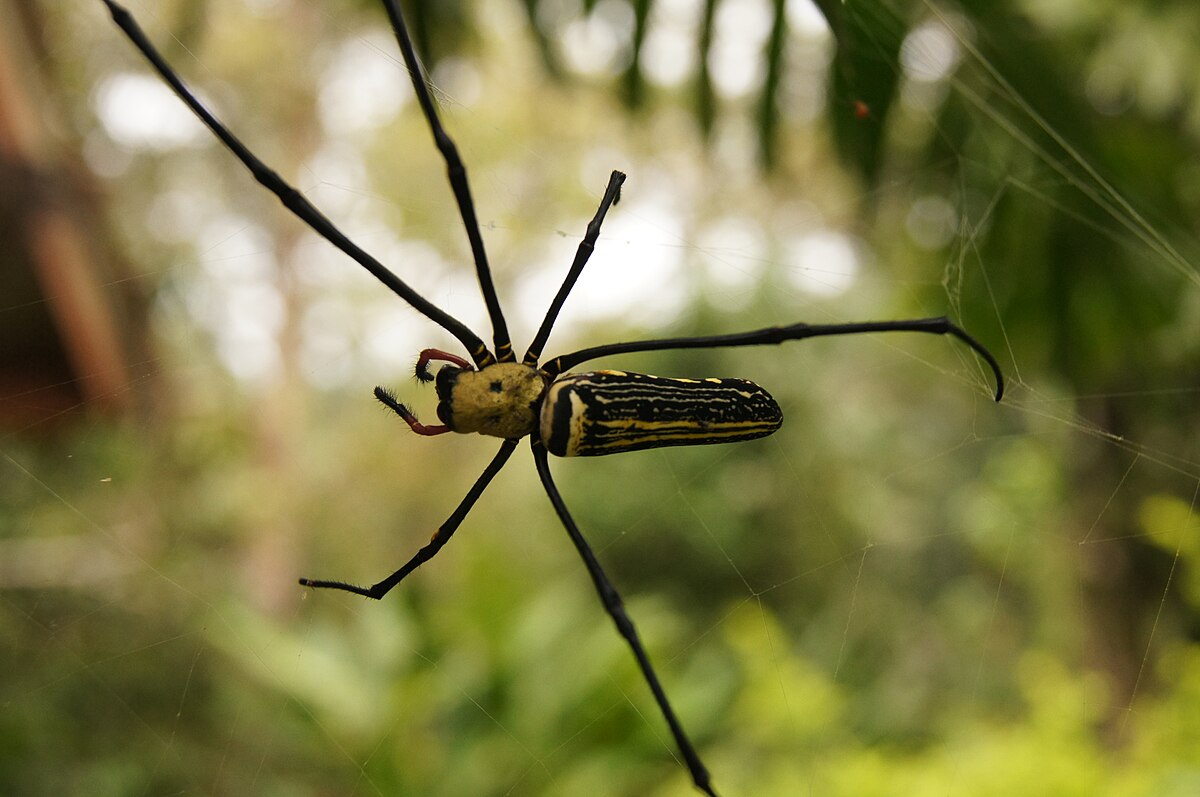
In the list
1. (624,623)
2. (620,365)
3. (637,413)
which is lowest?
(620,365)

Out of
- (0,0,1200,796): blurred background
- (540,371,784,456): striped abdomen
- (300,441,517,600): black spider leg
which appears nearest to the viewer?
(540,371,784,456): striped abdomen

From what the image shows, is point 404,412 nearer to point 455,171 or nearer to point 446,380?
point 446,380

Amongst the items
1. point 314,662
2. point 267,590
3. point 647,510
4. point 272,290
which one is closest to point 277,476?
point 267,590

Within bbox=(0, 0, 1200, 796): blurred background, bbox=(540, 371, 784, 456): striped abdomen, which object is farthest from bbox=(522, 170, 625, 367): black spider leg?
bbox=(0, 0, 1200, 796): blurred background

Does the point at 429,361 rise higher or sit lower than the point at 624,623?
higher

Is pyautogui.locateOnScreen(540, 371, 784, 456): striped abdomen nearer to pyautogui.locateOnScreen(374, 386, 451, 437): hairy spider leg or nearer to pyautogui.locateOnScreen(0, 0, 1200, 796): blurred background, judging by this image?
pyautogui.locateOnScreen(374, 386, 451, 437): hairy spider leg

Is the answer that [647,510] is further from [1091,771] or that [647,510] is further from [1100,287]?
[1100,287]

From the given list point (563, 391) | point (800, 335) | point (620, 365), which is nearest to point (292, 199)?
point (563, 391)
